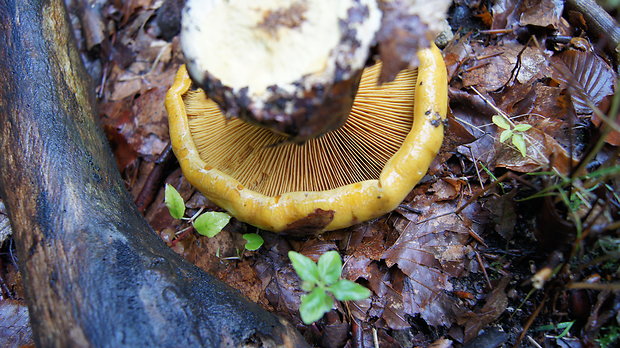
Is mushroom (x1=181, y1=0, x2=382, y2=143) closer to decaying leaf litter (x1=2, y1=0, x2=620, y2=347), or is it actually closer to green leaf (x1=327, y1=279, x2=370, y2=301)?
green leaf (x1=327, y1=279, x2=370, y2=301)

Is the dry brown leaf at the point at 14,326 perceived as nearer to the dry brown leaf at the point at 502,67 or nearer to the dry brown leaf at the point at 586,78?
the dry brown leaf at the point at 502,67

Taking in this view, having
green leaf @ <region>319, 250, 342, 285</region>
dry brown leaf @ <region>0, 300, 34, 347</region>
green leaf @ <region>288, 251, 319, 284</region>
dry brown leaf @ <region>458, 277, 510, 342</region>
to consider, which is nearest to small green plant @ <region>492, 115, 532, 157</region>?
dry brown leaf @ <region>458, 277, 510, 342</region>

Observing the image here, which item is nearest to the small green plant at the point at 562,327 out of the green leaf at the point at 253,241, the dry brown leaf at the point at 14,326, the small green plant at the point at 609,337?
the small green plant at the point at 609,337

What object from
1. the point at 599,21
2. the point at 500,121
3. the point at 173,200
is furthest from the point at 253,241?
the point at 599,21

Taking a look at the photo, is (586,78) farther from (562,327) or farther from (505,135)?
(562,327)

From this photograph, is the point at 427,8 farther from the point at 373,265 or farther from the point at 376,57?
the point at 373,265

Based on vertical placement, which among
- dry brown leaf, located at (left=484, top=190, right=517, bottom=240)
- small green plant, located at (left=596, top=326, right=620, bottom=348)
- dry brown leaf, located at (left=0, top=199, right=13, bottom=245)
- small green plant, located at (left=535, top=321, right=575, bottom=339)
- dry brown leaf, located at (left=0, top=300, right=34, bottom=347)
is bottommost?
Answer: dry brown leaf, located at (left=0, top=300, right=34, bottom=347)
